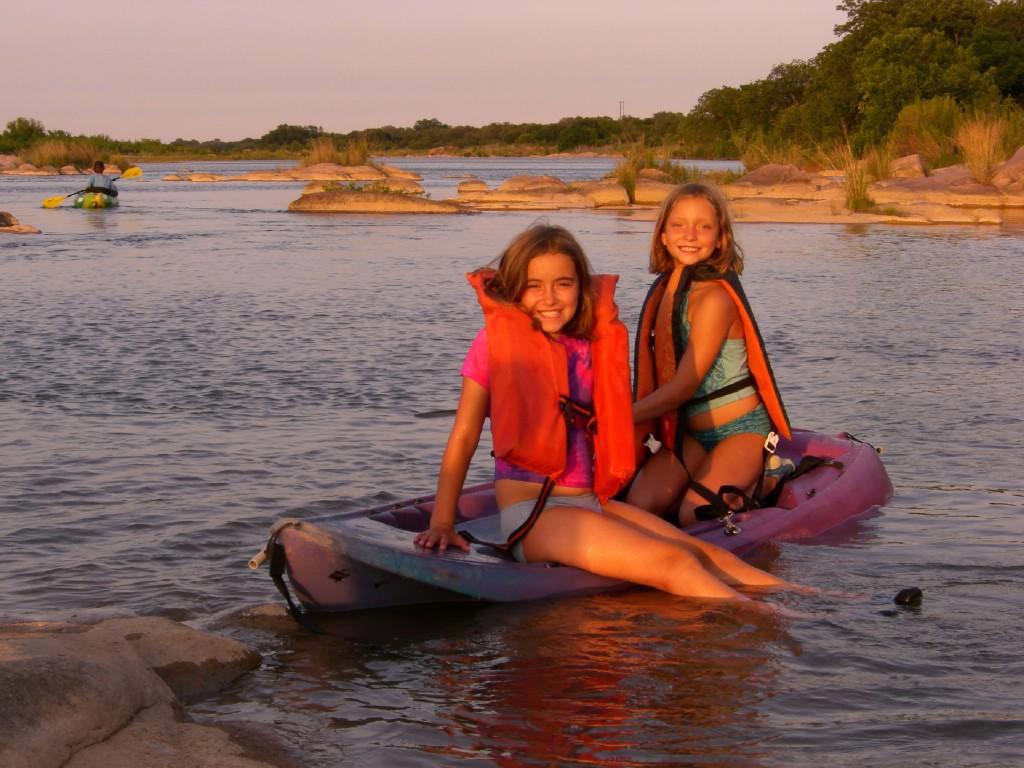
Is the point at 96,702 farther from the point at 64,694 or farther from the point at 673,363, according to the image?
the point at 673,363

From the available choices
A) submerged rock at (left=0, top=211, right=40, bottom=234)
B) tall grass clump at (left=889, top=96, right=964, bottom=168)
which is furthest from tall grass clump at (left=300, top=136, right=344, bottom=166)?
submerged rock at (left=0, top=211, right=40, bottom=234)

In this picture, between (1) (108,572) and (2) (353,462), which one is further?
(2) (353,462)

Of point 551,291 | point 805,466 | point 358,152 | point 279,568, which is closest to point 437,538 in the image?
point 279,568

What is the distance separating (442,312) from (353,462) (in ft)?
20.2

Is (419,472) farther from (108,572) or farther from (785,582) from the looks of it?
(785,582)

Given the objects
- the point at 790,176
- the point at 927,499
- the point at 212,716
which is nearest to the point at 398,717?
the point at 212,716

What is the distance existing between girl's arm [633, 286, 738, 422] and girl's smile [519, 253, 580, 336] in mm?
1021

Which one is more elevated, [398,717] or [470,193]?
[470,193]

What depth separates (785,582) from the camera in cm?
498

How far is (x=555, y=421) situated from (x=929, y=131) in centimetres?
3117

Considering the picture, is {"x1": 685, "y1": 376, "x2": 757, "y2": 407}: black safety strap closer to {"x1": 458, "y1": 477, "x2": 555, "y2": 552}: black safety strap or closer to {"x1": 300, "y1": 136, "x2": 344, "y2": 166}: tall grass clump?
{"x1": 458, "y1": 477, "x2": 555, "y2": 552}: black safety strap

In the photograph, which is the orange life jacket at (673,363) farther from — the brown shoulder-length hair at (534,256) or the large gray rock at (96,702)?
the large gray rock at (96,702)

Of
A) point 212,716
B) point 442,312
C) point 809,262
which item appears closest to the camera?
point 212,716

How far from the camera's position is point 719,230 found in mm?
5738
